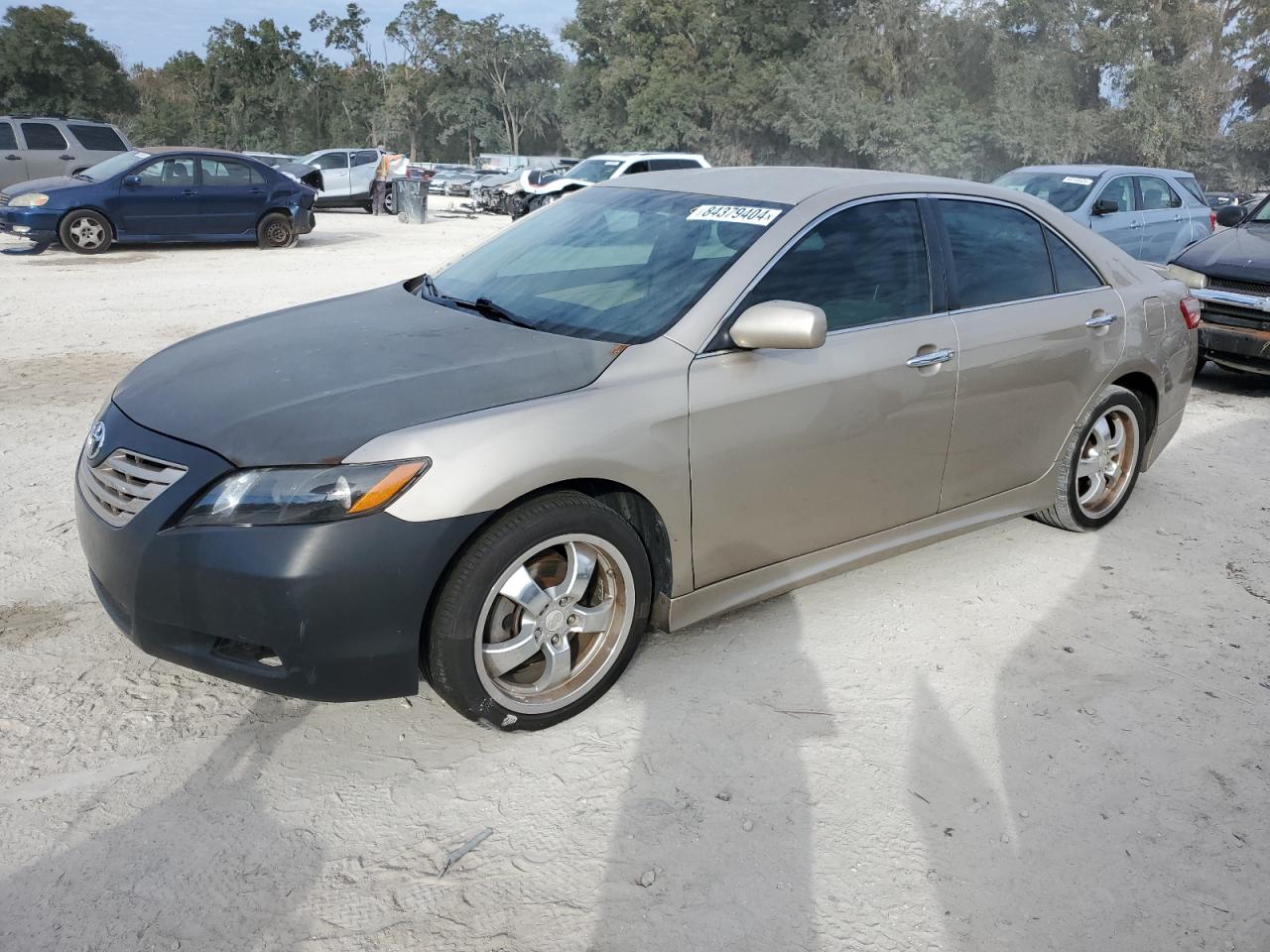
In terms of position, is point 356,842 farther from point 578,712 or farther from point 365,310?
point 365,310

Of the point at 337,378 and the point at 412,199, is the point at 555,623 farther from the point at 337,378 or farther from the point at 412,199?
the point at 412,199

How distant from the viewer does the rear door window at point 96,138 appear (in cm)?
1875

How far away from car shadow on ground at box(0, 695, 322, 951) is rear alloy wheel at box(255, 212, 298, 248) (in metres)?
15.5

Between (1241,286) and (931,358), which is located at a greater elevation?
(931,358)

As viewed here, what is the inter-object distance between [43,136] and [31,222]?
204 inches

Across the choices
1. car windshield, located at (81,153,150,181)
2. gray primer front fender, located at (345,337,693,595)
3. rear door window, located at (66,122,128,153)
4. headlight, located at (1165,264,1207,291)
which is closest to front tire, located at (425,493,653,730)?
gray primer front fender, located at (345,337,693,595)

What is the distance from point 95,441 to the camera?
10.8ft

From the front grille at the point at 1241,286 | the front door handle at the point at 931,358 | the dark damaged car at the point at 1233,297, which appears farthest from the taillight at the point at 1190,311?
the front grille at the point at 1241,286

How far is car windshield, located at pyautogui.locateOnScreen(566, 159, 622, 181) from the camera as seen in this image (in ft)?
72.7

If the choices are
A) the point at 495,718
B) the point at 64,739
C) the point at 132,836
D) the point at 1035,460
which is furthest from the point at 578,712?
the point at 1035,460

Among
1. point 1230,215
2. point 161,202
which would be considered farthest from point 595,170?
point 1230,215

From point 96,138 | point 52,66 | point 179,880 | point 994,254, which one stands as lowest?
point 179,880

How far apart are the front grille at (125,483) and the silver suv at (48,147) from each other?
17691mm

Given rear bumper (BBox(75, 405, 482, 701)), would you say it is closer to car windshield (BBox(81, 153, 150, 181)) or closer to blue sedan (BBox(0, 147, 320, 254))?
blue sedan (BBox(0, 147, 320, 254))
